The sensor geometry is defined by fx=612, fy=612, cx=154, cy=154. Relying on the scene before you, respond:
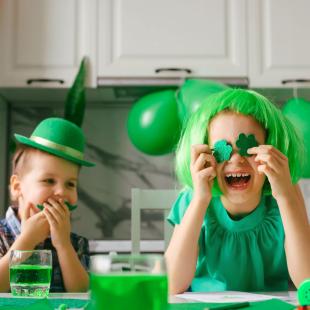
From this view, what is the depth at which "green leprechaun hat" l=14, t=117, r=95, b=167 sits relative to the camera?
1579 mm

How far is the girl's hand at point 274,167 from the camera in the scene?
1245 mm

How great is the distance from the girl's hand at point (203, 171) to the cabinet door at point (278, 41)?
1346mm

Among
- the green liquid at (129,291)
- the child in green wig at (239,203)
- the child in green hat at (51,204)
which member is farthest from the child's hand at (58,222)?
the green liquid at (129,291)

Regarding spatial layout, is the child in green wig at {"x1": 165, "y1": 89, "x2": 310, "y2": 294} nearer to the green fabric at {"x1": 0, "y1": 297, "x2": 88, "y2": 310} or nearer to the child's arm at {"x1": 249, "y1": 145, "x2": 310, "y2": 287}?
the child's arm at {"x1": 249, "y1": 145, "x2": 310, "y2": 287}

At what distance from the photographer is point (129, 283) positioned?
0.59 m

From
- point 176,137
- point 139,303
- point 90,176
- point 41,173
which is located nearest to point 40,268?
point 139,303

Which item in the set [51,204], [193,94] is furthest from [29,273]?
[193,94]

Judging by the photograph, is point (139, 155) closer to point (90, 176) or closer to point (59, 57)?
point (90, 176)

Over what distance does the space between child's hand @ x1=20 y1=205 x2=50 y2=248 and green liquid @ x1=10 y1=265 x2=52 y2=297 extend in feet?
1.56

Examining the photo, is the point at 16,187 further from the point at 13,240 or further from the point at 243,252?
the point at 243,252

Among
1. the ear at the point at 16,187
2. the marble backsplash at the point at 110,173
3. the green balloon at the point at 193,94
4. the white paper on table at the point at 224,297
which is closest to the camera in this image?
the white paper on table at the point at 224,297

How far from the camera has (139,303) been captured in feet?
1.93

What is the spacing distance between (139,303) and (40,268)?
1.50 ft

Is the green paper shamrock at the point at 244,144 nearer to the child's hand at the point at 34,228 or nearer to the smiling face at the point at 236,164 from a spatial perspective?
the smiling face at the point at 236,164
